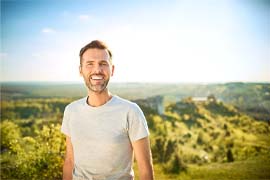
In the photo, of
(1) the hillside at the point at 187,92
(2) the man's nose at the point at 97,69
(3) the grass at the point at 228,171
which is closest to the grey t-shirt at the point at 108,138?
(2) the man's nose at the point at 97,69

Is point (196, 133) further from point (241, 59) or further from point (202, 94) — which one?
point (241, 59)

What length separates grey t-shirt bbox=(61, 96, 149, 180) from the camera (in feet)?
4.89

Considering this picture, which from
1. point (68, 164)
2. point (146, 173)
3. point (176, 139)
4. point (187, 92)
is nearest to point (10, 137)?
point (176, 139)

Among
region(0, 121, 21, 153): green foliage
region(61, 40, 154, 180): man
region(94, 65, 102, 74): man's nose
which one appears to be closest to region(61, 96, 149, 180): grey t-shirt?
region(61, 40, 154, 180): man

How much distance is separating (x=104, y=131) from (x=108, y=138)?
36 mm

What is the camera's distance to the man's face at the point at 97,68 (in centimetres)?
154

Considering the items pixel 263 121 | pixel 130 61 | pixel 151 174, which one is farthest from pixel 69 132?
pixel 263 121

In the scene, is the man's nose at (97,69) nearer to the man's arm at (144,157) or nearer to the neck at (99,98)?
the neck at (99,98)

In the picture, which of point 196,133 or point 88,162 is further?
point 196,133

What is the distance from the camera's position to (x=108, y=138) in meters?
1.50

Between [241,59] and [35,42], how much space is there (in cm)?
206

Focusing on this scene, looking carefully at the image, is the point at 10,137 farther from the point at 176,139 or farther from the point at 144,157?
the point at 144,157

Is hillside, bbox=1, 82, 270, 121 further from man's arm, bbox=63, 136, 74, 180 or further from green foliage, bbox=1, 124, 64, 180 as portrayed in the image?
man's arm, bbox=63, 136, 74, 180

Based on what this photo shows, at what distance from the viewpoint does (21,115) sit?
3600 mm
